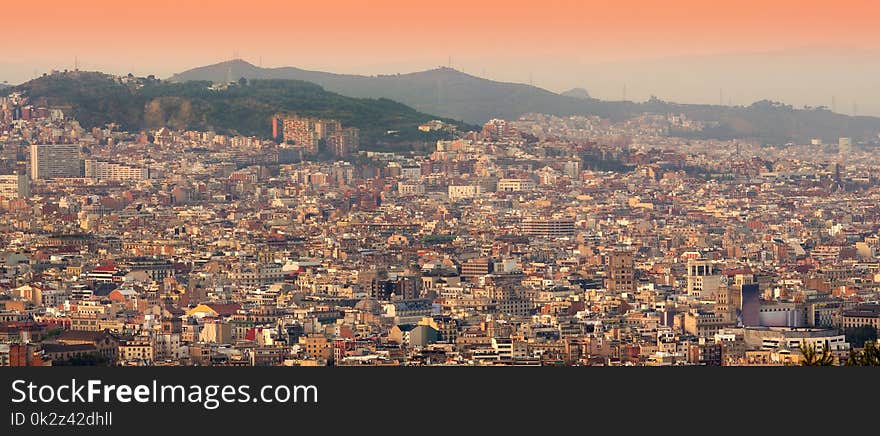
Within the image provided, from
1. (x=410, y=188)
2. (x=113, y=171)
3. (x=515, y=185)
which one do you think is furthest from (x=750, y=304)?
(x=113, y=171)

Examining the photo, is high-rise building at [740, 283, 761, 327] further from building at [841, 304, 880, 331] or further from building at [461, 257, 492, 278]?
building at [461, 257, 492, 278]

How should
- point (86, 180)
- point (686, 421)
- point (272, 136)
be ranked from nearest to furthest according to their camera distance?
point (686, 421), point (86, 180), point (272, 136)

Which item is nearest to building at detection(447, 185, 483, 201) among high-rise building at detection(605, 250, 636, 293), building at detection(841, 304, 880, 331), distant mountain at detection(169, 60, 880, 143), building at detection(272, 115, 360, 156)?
building at detection(272, 115, 360, 156)

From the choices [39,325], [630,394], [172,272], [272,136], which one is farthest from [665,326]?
[272,136]

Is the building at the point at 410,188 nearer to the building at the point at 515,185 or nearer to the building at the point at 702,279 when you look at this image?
the building at the point at 515,185

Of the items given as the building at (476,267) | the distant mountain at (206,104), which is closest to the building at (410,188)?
the distant mountain at (206,104)

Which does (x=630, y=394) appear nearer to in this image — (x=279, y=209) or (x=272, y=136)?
(x=279, y=209)
